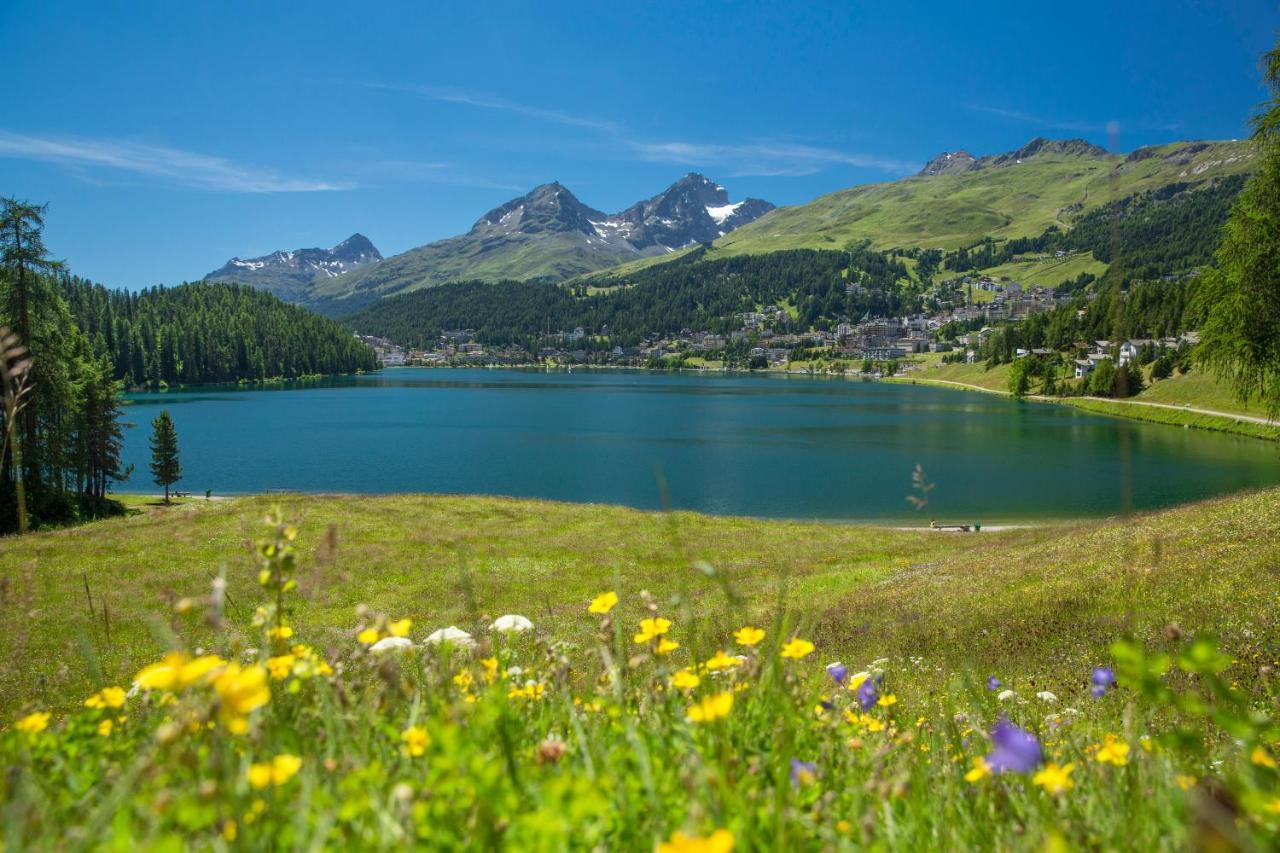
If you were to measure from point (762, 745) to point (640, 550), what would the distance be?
1056 inches

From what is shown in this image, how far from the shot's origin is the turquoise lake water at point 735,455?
155 feet

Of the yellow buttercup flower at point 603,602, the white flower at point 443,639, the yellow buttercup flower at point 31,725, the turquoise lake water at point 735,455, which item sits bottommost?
the turquoise lake water at point 735,455

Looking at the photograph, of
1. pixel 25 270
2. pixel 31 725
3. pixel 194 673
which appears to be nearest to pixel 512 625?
pixel 31 725

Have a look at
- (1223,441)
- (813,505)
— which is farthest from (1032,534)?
(1223,441)

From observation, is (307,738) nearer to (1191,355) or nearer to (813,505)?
(1191,355)

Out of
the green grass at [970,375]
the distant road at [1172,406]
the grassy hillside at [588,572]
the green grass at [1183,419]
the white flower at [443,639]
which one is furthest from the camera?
the green grass at [970,375]

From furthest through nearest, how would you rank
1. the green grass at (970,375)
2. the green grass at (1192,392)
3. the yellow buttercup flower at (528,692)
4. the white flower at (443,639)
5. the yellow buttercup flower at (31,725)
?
the green grass at (970,375) < the green grass at (1192,392) < the yellow buttercup flower at (528,692) < the white flower at (443,639) < the yellow buttercup flower at (31,725)

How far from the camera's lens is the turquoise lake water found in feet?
155

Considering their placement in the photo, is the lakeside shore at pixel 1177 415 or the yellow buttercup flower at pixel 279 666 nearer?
the yellow buttercup flower at pixel 279 666

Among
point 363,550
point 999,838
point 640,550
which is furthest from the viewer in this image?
point 640,550

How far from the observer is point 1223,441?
67.1 m

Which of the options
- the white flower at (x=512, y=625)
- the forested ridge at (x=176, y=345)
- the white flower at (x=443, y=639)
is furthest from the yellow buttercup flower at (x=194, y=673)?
the forested ridge at (x=176, y=345)

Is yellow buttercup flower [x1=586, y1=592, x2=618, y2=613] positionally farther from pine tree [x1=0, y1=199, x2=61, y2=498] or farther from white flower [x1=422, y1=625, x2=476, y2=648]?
pine tree [x1=0, y1=199, x2=61, y2=498]

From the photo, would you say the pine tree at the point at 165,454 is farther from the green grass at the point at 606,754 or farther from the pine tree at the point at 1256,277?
the pine tree at the point at 1256,277
